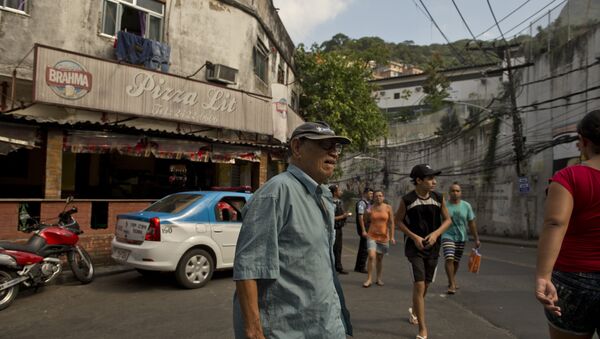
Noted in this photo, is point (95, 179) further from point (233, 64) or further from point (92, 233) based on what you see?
point (233, 64)

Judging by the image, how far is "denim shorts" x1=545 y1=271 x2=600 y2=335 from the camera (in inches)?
94.3

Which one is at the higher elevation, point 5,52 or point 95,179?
point 5,52

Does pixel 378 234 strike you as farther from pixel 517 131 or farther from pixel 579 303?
pixel 517 131

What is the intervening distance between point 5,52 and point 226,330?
7.87 m

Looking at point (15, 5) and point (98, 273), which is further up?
point (15, 5)

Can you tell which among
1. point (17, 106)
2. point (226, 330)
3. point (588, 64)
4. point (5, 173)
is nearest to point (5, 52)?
point (17, 106)

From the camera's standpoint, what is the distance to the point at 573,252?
2496 millimetres

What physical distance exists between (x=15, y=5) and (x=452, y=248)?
392 inches

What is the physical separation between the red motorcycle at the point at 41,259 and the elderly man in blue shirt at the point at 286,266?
5.24 metres

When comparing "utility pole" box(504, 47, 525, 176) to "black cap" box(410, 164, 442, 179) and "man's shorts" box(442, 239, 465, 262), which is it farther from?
"black cap" box(410, 164, 442, 179)

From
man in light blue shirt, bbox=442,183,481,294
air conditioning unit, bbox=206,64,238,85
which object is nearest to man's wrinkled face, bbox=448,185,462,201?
man in light blue shirt, bbox=442,183,481,294

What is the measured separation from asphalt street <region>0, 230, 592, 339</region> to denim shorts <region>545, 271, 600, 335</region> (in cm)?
251

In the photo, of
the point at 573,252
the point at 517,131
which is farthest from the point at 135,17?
the point at 517,131

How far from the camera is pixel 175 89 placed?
10.8 m
